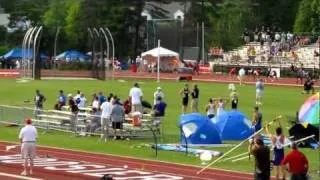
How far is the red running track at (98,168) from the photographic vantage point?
75.3 feet

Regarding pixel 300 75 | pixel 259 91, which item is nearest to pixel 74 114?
pixel 259 91

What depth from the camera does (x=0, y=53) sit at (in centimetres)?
11038

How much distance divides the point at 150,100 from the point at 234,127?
Answer: 16.8 m

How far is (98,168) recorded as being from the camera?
2450 cm

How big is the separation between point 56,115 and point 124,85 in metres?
26.5

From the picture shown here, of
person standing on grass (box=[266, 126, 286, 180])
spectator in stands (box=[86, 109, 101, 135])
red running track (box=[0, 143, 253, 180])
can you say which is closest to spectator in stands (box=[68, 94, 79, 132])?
spectator in stands (box=[86, 109, 101, 135])

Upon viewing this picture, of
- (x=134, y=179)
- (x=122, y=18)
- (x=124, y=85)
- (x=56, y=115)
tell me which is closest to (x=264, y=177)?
(x=134, y=179)

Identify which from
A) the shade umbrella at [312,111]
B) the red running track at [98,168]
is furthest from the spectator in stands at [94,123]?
the shade umbrella at [312,111]

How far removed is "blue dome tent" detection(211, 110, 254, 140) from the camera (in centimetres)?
3178

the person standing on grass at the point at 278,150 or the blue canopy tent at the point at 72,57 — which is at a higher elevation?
the blue canopy tent at the point at 72,57

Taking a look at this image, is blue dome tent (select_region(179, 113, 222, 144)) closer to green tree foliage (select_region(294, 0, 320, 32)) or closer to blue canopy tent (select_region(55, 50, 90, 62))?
blue canopy tent (select_region(55, 50, 90, 62))

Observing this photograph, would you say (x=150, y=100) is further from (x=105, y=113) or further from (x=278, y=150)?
(x=278, y=150)

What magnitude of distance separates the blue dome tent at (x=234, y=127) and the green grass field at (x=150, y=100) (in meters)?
1.70

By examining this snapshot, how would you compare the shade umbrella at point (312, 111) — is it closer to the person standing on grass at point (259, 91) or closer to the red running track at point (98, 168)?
the red running track at point (98, 168)
